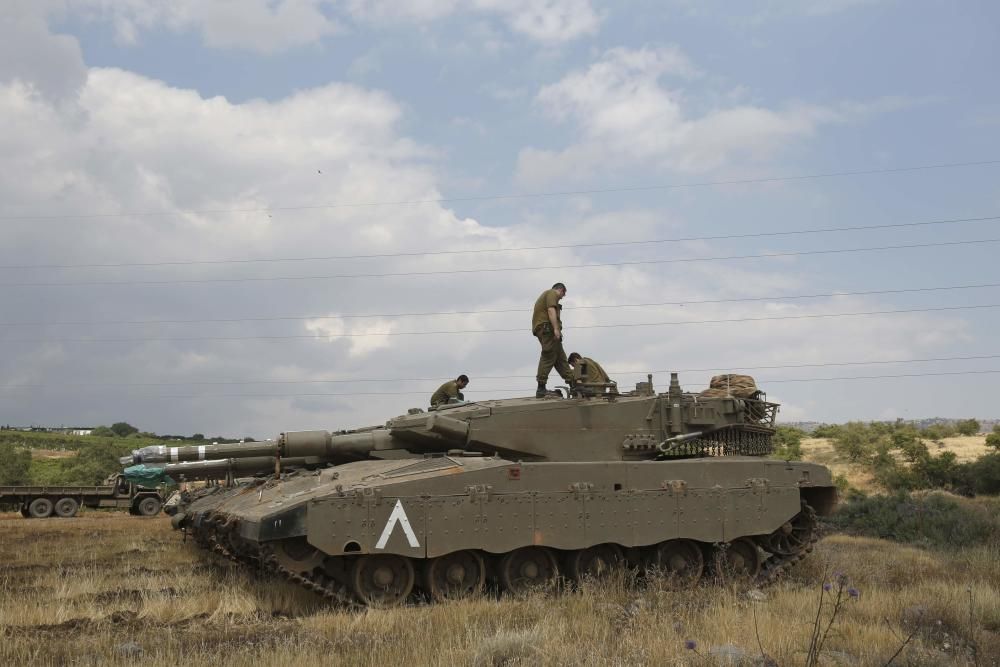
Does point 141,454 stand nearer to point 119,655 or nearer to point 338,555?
point 338,555

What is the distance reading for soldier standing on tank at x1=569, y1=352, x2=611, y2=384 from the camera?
12391 millimetres

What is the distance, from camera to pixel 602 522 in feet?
34.8

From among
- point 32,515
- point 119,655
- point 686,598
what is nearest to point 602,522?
point 686,598

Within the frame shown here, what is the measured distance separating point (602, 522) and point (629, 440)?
156 cm

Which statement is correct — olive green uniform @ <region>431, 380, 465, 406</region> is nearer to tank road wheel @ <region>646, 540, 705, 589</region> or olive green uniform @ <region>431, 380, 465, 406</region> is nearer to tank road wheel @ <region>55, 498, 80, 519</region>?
tank road wheel @ <region>646, 540, 705, 589</region>

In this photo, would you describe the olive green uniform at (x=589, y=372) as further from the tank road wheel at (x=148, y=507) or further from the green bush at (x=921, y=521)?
the tank road wheel at (x=148, y=507)

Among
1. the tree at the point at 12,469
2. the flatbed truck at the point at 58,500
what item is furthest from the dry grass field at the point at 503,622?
the tree at the point at 12,469

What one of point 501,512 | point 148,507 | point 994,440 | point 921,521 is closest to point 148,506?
point 148,507

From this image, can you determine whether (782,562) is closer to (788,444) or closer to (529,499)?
(529,499)

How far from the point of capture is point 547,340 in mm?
12477

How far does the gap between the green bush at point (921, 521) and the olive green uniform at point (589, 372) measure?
6.63m

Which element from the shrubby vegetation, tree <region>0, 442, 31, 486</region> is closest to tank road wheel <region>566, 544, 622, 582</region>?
the shrubby vegetation

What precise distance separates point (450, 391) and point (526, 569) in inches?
206

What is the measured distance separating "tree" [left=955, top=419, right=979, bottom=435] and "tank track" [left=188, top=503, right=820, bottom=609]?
137ft
